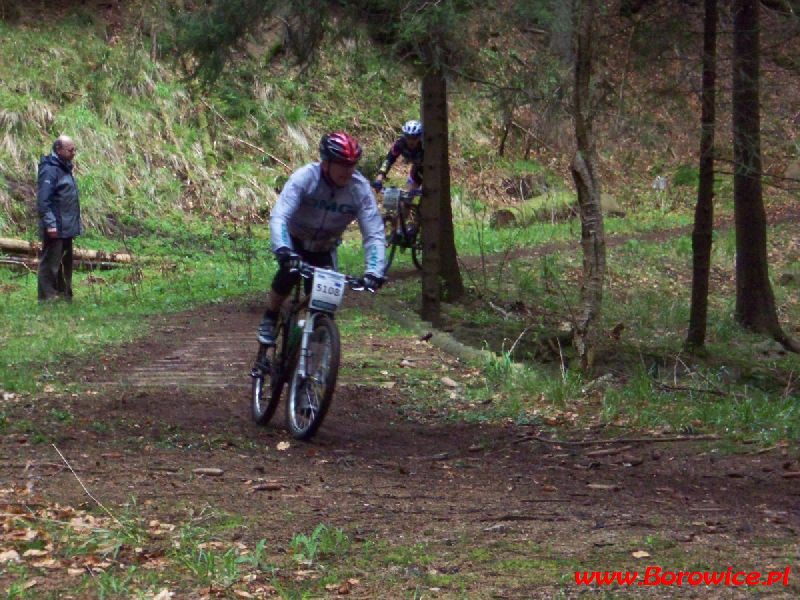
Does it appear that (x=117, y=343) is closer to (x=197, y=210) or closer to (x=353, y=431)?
(x=353, y=431)

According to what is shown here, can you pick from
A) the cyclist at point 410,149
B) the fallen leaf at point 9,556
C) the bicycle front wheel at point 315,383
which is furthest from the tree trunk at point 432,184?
the fallen leaf at point 9,556

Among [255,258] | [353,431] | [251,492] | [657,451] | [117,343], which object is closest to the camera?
[251,492]

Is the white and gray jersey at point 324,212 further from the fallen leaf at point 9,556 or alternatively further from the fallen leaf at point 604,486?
the fallen leaf at point 9,556

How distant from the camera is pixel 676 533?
193 inches

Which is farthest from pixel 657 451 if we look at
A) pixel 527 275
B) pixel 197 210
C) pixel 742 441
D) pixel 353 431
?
pixel 197 210

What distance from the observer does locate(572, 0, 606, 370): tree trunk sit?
10.2 metres

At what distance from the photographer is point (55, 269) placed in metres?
14.6

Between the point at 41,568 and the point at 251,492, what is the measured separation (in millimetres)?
1573

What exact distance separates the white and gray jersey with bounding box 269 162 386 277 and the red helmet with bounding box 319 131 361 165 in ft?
0.72

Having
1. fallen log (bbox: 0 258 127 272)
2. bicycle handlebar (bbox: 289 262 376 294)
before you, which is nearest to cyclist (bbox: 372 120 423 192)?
fallen log (bbox: 0 258 127 272)

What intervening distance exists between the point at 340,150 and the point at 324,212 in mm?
541

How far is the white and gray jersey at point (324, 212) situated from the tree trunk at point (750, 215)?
726 cm

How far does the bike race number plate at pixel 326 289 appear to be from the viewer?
7086 mm

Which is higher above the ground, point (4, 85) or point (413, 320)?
point (4, 85)
